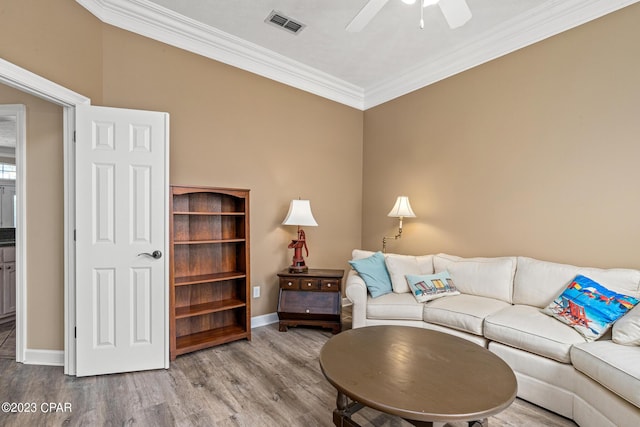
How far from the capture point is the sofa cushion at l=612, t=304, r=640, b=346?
74.6 inches

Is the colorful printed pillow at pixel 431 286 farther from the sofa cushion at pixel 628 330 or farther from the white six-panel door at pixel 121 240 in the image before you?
the white six-panel door at pixel 121 240

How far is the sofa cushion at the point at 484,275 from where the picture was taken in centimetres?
288

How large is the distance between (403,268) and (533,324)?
1273mm

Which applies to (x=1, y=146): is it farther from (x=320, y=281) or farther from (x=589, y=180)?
(x=589, y=180)

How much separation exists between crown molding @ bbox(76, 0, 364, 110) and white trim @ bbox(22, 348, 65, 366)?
2830mm

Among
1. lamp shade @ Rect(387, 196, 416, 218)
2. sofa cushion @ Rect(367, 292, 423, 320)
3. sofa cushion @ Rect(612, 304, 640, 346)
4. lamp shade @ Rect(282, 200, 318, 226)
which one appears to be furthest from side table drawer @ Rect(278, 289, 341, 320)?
sofa cushion @ Rect(612, 304, 640, 346)

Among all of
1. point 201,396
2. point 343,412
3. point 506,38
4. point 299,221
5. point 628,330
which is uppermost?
point 506,38

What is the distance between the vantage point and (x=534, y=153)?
2967 millimetres

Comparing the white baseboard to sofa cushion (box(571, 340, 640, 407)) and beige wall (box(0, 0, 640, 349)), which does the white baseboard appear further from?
sofa cushion (box(571, 340, 640, 407))

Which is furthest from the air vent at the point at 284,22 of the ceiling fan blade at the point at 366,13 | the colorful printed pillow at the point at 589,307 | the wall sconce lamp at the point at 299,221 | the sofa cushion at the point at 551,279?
the colorful printed pillow at the point at 589,307

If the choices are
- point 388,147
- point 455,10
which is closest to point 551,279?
point 455,10

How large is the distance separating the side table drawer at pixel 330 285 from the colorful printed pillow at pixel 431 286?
761mm

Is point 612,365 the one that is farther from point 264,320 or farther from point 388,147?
point 388,147

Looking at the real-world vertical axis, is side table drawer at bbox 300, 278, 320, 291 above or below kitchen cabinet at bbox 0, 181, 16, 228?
below
